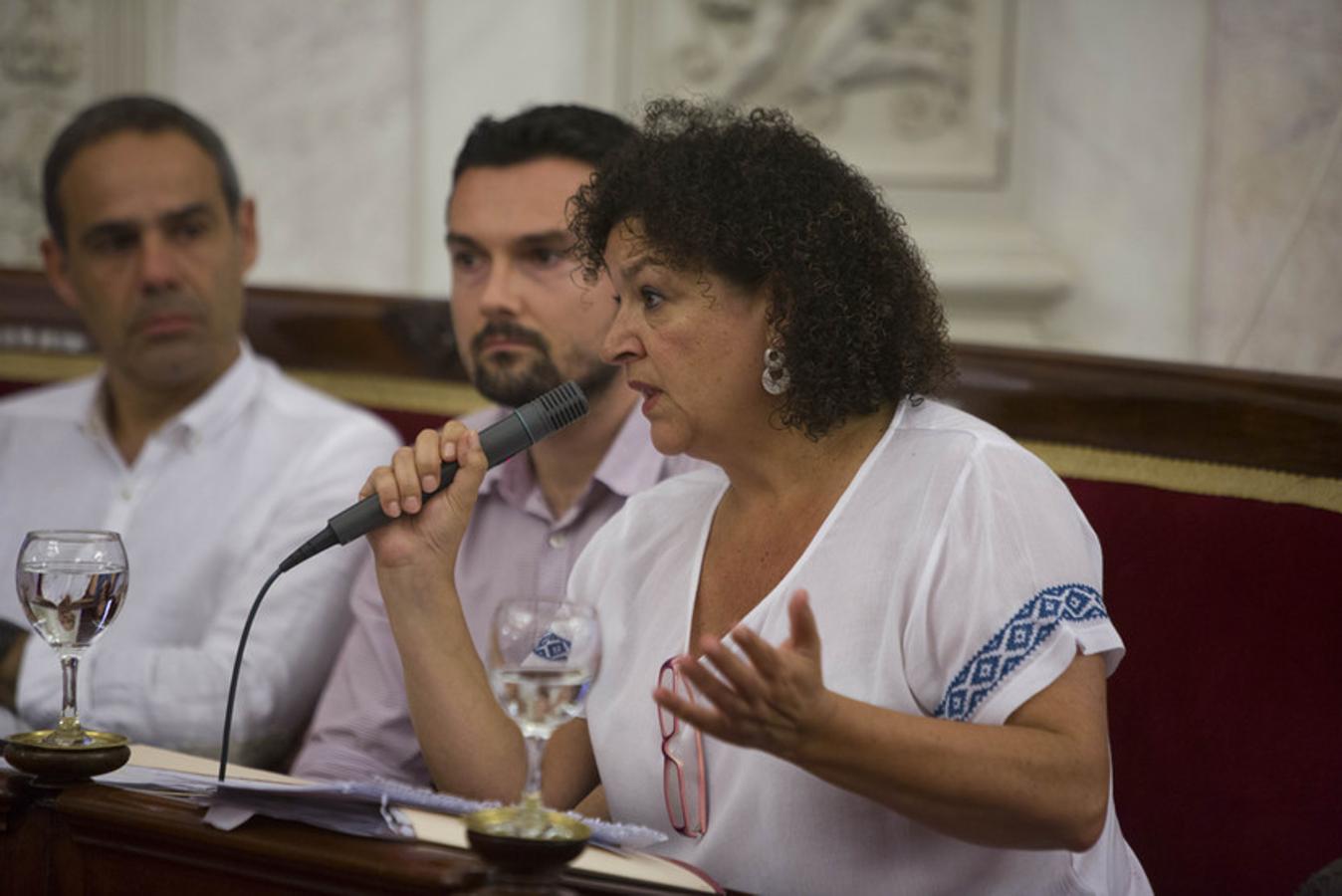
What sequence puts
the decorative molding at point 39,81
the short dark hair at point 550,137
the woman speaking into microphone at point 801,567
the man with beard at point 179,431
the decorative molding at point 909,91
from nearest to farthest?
1. the woman speaking into microphone at point 801,567
2. the short dark hair at point 550,137
3. the man with beard at point 179,431
4. the decorative molding at point 909,91
5. the decorative molding at point 39,81

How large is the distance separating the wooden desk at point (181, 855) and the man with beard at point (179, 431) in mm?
1077

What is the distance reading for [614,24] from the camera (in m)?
3.81

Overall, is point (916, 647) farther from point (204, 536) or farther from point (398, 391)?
point (398, 391)

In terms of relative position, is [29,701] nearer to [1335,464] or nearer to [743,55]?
[1335,464]

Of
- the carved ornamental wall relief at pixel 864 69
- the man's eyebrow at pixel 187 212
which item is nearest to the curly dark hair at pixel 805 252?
the man's eyebrow at pixel 187 212

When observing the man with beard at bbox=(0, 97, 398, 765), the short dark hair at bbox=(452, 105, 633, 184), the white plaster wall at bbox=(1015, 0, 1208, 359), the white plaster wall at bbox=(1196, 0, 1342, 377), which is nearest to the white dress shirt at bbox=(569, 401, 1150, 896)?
the short dark hair at bbox=(452, 105, 633, 184)

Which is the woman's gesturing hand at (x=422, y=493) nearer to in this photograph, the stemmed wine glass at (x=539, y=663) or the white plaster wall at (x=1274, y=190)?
→ the stemmed wine glass at (x=539, y=663)

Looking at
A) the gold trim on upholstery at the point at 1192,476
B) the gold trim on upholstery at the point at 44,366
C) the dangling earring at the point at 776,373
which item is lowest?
the gold trim on upholstery at the point at 1192,476

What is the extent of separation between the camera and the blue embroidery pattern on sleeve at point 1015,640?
5.17 ft

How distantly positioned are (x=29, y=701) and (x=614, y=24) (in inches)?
79.4

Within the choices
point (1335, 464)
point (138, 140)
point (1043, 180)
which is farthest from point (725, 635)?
point (1043, 180)

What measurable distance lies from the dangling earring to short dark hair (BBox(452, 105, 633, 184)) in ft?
2.78

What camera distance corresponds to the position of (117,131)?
3.05m

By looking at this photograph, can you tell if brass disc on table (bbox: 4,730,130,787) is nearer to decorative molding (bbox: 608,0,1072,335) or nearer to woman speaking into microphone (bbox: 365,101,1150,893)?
woman speaking into microphone (bbox: 365,101,1150,893)
